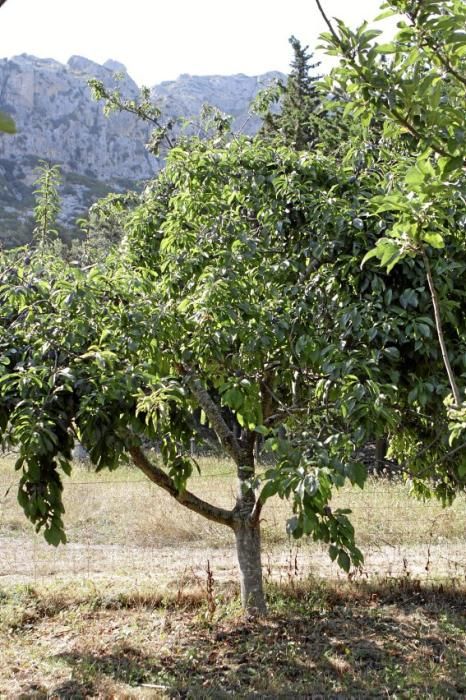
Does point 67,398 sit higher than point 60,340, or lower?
lower

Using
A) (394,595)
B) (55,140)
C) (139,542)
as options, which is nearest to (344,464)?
(394,595)

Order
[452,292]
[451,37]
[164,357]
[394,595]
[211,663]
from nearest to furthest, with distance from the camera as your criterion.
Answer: [451,37] < [452,292] < [164,357] < [211,663] < [394,595]

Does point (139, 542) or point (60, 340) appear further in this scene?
point (139, 542)

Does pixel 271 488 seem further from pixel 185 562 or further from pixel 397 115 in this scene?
pixel 185 562

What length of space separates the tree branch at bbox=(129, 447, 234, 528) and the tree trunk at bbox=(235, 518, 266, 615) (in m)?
0.12

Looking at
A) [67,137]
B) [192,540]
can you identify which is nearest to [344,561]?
[192,540]

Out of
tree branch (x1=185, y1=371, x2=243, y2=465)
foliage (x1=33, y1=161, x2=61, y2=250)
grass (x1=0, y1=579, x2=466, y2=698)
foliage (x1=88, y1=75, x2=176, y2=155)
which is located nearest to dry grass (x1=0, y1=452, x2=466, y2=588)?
grass (x1=0, y1=579, x2=466, y2=698)

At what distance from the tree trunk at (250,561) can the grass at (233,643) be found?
19 cm

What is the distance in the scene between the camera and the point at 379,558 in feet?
24.2

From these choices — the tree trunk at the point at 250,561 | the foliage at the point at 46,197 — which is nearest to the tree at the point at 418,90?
the tree trunk at the point at 250,561

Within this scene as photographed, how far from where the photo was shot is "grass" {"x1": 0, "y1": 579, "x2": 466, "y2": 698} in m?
4.27

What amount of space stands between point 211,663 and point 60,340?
2.53 m

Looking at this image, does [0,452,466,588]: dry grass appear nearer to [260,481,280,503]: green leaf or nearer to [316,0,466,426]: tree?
[260,481,280,503]: green leaf

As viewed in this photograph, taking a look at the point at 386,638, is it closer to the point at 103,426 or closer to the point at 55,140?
the point at 103,426
